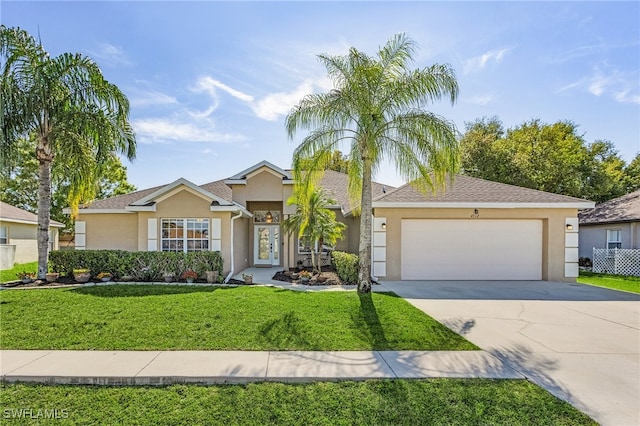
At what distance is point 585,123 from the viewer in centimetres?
2525

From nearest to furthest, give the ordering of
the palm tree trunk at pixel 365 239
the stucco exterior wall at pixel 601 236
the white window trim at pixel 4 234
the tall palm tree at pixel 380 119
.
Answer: the tall palm tree at pixel 380 119
the palm tree trunk at pixel 365 239
the stucco exterior wall at pixel 601 236
the white window trim at pixel 4 234

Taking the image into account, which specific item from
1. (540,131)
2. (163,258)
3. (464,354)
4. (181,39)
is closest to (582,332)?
(464,354)

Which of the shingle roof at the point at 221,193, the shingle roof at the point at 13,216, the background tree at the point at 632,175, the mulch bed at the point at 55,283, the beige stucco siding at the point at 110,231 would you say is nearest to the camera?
the mulch bed at the point at 55,283

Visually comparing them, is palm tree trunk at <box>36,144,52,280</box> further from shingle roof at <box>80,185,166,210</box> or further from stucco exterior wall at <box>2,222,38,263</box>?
stucco exterior wall at <box>2,222,38,263</box>

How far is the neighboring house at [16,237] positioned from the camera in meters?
17.8

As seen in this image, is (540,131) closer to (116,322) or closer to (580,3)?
(580,3)

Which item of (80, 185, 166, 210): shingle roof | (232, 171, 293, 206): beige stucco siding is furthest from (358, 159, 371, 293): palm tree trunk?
(80, 185, 166, 210): shingle roof

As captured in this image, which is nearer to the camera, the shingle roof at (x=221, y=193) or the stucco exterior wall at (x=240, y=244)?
the stucco exterior wall at (x=240, y=244)

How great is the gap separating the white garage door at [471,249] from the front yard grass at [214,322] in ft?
14.5

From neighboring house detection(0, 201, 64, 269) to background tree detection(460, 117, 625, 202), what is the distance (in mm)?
31037

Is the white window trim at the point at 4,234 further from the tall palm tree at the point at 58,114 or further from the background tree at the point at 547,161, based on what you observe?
the background tree at the point at 547,161

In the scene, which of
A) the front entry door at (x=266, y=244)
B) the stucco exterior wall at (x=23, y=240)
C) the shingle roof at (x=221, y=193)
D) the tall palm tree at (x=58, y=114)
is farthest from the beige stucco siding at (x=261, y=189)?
the stucco exterior wall at (x=23, y=240)

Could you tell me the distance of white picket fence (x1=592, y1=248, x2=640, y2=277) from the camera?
16688mm

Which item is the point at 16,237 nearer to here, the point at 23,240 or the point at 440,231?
the point at 23,240
